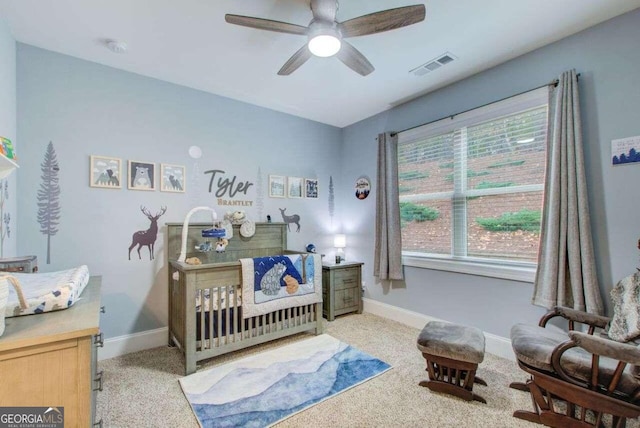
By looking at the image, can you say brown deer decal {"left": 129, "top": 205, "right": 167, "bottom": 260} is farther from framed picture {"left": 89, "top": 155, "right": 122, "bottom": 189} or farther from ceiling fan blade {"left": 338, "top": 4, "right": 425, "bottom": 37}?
ceiling fan blade {"left": 338, "top": 4, "right": 425, "bottom": 37}

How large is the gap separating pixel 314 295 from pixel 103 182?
7.40ft

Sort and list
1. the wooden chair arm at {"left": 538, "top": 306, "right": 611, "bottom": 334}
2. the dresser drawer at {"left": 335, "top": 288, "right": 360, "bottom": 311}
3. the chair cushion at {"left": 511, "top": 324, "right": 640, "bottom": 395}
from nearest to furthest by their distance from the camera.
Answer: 1. the chair cushion at {"left": 511, "top": 324, "right": 640, "bottom": 395}
2. the wooden chair arm at {"left": 538, "top": 306, "right": 611, "bottom": 334}
3. the dresser drawer at {"left": 335, "top": 288, "right": 360, "bottom": 311}

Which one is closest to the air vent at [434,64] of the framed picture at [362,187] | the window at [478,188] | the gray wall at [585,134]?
the gray wall at [585,134]

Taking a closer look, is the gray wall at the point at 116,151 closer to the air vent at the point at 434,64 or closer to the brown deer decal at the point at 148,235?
the brown deer decal at the point at 148,235

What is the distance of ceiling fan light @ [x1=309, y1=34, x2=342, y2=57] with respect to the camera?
1.71 meters

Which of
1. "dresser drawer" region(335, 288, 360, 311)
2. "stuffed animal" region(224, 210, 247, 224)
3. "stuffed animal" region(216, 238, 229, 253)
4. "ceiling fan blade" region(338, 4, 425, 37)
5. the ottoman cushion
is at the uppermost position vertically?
"ceiling fan blade" region(338, 4, 425, 37)

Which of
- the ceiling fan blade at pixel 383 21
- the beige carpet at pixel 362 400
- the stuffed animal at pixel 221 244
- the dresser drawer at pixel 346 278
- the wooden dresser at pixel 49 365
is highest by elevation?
the ceiling fan blade at pixel 383 21

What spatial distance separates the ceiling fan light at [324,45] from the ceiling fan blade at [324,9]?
0.31 feet

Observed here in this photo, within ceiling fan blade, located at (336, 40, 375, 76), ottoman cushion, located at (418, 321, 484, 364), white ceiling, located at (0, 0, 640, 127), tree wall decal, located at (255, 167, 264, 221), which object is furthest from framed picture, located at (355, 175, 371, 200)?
ottoman cushion, located at (418, 321, 484, 364)

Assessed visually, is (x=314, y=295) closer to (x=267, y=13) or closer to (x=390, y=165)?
(x=390, y=165)

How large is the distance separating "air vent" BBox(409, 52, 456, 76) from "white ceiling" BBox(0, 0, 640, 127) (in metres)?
0.06

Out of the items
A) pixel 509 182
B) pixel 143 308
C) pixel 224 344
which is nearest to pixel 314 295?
pixel 224 344

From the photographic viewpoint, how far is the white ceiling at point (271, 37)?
1.86m

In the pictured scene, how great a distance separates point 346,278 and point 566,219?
229 cm
